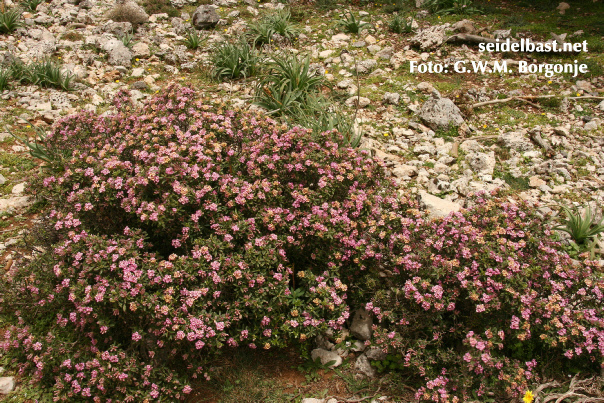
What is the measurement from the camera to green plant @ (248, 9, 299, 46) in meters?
7.75

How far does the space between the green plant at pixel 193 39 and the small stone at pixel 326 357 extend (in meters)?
6.03

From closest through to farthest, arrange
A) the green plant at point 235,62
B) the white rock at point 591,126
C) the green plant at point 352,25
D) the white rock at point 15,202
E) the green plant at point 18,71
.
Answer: the white rock at point 15,202 → the white rock at point 591,126 → the green plant at point 18,71 → the green plant at point 235,62 → the green plant at point 352,25

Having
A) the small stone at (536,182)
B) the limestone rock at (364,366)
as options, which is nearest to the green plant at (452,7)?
the small stone at (536,182)

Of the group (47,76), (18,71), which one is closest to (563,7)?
(47,76)

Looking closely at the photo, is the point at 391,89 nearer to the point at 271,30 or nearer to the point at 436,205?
the point at 271,30

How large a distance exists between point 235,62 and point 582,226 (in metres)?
5.03

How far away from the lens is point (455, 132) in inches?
228

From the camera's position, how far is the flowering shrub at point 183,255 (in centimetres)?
308

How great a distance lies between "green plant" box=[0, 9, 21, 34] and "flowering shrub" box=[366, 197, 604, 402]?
26.4ft

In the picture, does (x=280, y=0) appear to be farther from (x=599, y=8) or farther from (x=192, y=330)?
(x=192, y=330)

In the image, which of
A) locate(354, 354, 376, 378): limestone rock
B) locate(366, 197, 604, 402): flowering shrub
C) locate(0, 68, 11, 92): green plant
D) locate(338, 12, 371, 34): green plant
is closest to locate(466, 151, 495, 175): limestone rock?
locate(366, 197, 604, 402): flowering shrub

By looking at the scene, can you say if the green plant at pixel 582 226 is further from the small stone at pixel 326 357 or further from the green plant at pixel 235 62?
the green plant at pixel 235 62

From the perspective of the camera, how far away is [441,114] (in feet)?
19.2

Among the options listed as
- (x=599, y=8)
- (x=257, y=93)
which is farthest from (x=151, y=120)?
(x=599, y=8)
